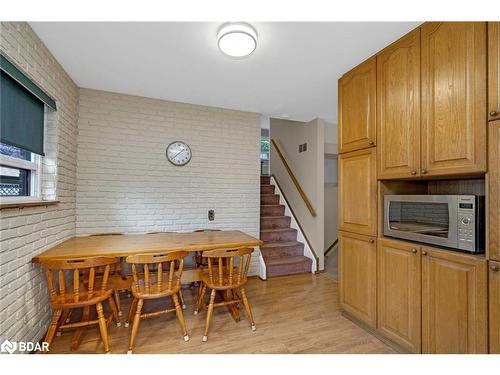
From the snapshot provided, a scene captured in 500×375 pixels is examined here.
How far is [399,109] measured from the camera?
71.7 inches

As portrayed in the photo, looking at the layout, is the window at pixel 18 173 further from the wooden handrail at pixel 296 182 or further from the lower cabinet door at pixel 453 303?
the wooden handrail at pixel 296 182

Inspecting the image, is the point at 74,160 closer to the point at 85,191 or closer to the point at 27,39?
the point at 85,191

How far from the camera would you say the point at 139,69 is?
235 cm

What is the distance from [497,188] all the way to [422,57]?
1008 millimetres

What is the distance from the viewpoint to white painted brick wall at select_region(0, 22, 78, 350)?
152 centimetres

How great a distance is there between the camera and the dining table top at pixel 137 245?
1918 millimetres

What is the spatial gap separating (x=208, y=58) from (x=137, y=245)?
1832 millimetres

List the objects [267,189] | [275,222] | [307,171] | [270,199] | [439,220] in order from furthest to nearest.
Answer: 1. [267,189]
2. [270,199]
3. [275,222]
4. [307,171]
5. [439,220]

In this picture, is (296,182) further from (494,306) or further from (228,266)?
(494,306)

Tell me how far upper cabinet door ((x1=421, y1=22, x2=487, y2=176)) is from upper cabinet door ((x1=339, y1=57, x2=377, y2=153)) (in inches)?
17.0

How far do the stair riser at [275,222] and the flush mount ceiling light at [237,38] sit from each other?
9.96 ft
